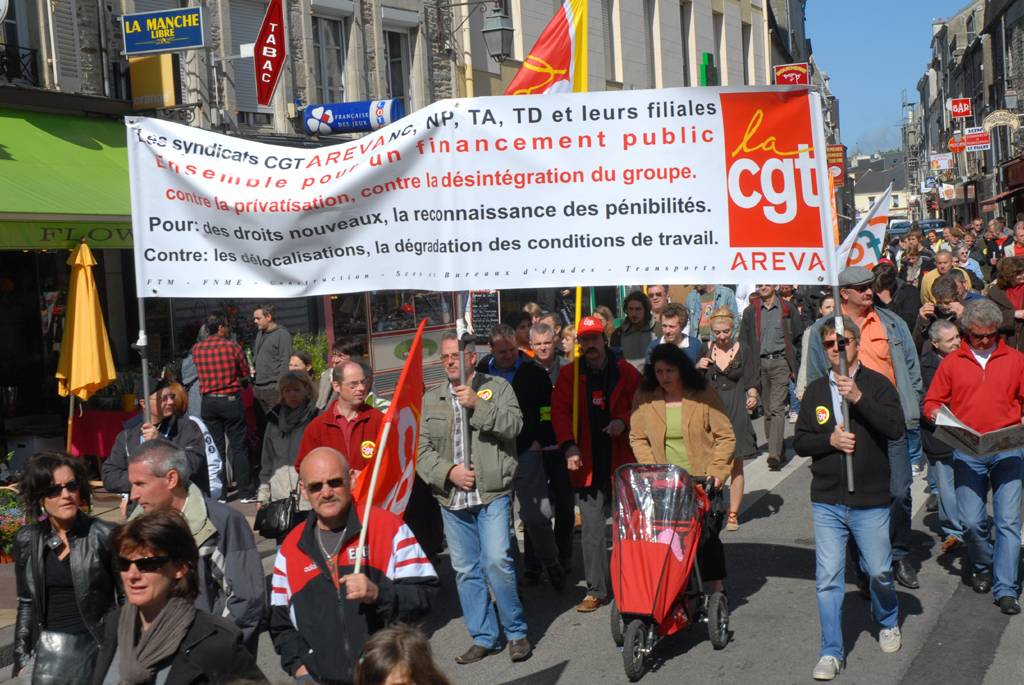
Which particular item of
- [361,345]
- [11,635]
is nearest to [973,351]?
[361,345]

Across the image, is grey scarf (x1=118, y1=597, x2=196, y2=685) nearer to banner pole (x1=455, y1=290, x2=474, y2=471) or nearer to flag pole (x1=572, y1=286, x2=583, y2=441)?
banner pole (x1=455, y1=290, x2=474, y2=471)

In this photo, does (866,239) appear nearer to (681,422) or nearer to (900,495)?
(900,495)

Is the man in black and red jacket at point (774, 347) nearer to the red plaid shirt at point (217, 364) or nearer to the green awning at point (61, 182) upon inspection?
the red plaid shirt at point (217, 364)

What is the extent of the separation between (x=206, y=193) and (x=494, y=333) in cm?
246

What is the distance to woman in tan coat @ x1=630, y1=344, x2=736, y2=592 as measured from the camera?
253 inches

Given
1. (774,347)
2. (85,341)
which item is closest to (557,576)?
(85,341)

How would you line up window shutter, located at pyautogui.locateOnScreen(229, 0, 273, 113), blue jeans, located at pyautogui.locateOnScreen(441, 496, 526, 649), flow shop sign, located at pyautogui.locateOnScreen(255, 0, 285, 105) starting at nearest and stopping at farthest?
blue jeans, located at pyautogui.locateOnScreen(441, 496, 526, 649)
flow shop sign, located at pyautogui.locateOnScreen(255, 0, 285, 105)
window shutter, located at pyautogui.locateOnScreen(229, 0, 273, 113)

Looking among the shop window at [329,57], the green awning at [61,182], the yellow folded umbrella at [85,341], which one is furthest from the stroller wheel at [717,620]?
the shop window at [329,57]

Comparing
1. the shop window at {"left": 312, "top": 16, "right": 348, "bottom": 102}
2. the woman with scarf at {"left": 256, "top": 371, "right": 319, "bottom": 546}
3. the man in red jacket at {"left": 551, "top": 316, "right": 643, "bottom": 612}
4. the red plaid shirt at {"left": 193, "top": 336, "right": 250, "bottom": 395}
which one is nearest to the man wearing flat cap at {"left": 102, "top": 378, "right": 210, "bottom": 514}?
the woman with scarf at {"left": 256, "top": 371, "right": 319, "bottom": 546}

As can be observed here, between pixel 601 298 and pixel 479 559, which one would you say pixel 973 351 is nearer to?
pixel 479 559

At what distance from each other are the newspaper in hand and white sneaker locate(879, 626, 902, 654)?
1249 millimetres

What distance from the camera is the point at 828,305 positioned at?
31.8ft

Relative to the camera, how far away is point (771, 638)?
20.1 feet

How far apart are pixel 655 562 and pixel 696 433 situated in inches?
41.7
